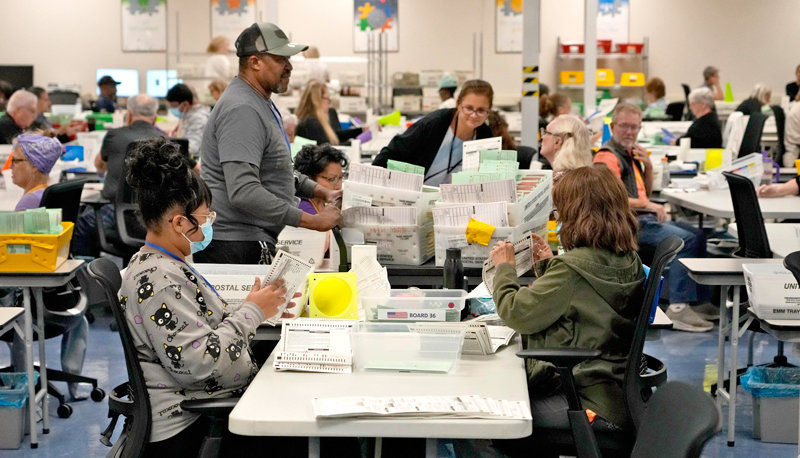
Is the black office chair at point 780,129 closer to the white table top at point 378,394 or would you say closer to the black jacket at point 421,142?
the black jacket at point 421,142

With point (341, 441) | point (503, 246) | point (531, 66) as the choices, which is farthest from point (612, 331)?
point (531, 66)

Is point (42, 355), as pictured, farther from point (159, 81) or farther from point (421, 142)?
point (159, 81)

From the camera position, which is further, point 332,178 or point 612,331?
point 332,178

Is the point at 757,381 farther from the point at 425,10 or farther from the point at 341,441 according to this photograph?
the point at 425,10

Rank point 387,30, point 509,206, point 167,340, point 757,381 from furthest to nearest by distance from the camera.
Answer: point 387,30 < point 757,381 < point 509,206 < point 167,340

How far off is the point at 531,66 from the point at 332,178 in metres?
4.46

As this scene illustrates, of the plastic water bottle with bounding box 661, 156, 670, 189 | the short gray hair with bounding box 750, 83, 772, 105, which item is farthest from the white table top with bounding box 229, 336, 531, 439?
the short gray hair with bounding box 750, 83, 772, 105

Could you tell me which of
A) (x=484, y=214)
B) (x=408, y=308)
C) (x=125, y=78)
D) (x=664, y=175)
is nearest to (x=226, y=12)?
(x=125, y=78)

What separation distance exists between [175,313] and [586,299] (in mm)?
1069

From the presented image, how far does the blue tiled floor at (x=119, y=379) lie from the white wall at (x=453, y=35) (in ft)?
28.3

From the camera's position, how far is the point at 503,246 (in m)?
2.78

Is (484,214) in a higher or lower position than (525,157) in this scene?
lower

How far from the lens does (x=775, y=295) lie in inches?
138

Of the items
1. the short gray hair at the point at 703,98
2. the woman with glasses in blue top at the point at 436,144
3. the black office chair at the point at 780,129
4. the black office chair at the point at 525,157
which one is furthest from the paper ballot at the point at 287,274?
the black office chair at the point at 780,129
